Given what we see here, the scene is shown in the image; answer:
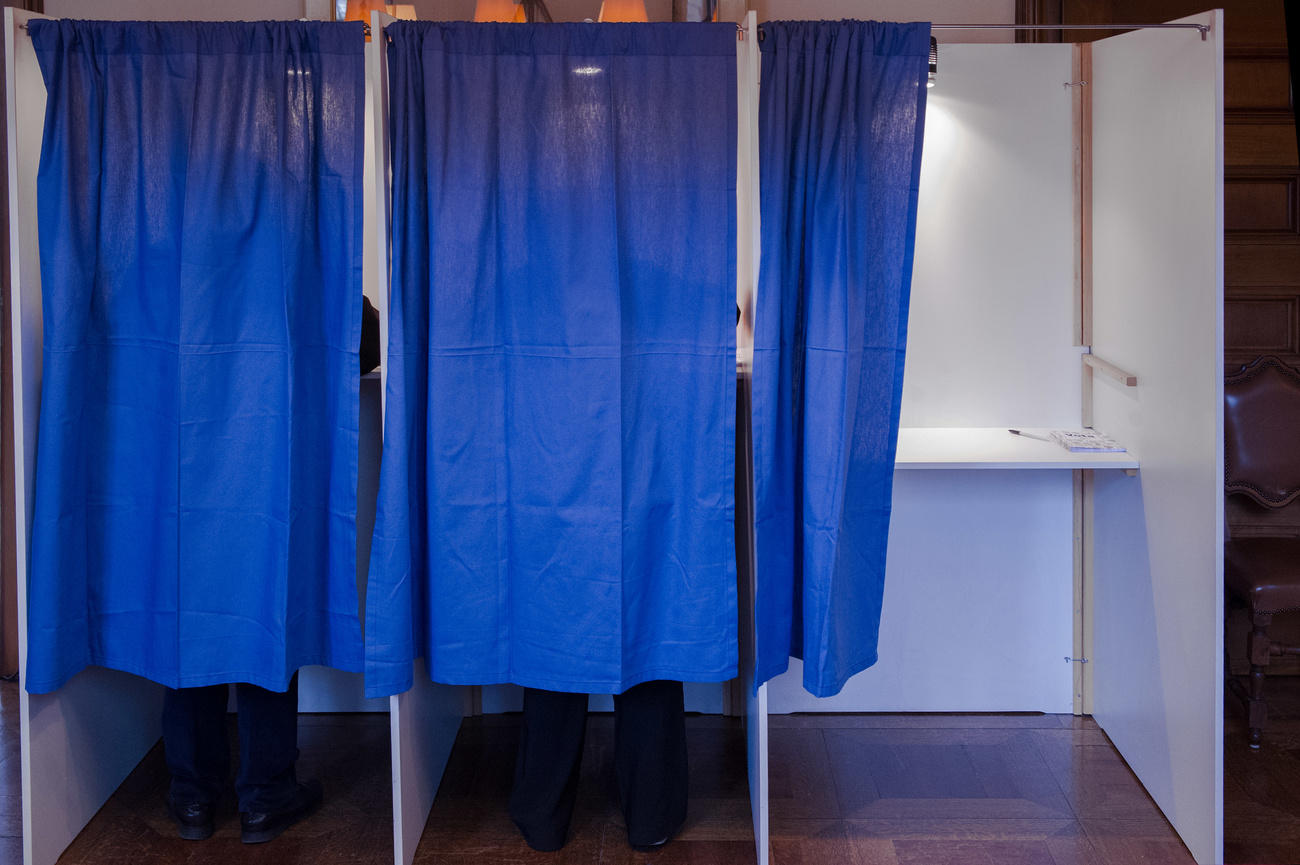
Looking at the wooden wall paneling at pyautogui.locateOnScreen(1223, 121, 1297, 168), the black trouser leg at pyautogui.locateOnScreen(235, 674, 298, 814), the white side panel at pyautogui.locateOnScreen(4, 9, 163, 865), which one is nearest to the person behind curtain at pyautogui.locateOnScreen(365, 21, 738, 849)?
the black trouser leg at pyautogui.locateOnScreen(235, 674, 298, 814)

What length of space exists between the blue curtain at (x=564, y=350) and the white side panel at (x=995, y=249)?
99cm

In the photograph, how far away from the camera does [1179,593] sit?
243 cm

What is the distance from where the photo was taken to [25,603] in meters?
2.24

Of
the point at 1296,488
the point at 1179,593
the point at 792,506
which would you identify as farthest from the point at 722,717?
the point at 1296,488

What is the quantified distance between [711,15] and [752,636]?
1.44 m

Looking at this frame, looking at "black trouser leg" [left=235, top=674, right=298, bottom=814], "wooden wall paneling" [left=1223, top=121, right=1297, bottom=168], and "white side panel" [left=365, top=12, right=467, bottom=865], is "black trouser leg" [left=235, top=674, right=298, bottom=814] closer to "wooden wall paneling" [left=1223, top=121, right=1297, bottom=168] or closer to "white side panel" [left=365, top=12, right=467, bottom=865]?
"white side panel" [left=365, top=12, right=467, bottom=865]

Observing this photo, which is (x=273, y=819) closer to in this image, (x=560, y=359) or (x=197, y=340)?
(x=197, y=340)

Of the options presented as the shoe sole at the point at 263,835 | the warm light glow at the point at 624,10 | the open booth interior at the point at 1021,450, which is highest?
the warm light glow at the point at 624,10

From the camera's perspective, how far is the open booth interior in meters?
2.27

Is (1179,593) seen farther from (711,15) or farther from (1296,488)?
(711,15)

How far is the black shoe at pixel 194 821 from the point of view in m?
2.48

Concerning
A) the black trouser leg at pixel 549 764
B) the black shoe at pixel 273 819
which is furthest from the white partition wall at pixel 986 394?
the black shoe at pixel 273 819

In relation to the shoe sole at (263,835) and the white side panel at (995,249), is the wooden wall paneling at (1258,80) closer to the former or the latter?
the white side panel at (995,249)

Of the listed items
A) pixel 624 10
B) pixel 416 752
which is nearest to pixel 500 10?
pixel 624 10
